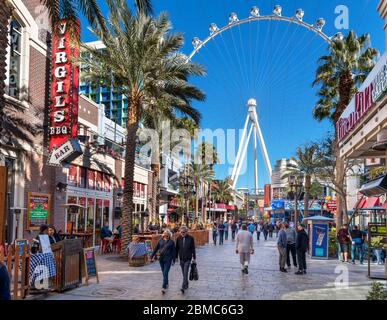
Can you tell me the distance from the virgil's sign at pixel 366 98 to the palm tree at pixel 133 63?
28.0ft

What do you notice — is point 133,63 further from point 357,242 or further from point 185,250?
point 357,242

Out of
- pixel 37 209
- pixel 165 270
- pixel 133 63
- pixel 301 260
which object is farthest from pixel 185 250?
pixel 133 63

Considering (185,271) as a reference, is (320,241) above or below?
below

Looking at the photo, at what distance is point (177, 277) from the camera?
43.1 ft

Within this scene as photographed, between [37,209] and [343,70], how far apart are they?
1934 centimetres

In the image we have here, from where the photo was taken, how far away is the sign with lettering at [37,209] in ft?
56.0

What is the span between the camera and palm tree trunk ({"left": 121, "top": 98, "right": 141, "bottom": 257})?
18.3 m

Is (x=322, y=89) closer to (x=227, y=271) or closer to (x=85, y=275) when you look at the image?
(x=227, y=271)

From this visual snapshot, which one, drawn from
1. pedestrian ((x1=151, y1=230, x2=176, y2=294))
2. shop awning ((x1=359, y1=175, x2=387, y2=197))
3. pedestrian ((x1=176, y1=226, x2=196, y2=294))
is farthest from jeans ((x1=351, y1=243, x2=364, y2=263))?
pedestrian ((x1=151, y1=230, x2=176, y2=294))

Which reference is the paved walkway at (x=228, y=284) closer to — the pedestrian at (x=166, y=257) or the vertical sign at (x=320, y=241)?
the pedestrian at (x=166, y=257)

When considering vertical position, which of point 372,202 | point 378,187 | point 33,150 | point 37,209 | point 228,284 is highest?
point 33,150

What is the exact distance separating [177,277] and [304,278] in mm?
3861

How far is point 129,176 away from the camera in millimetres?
18594
